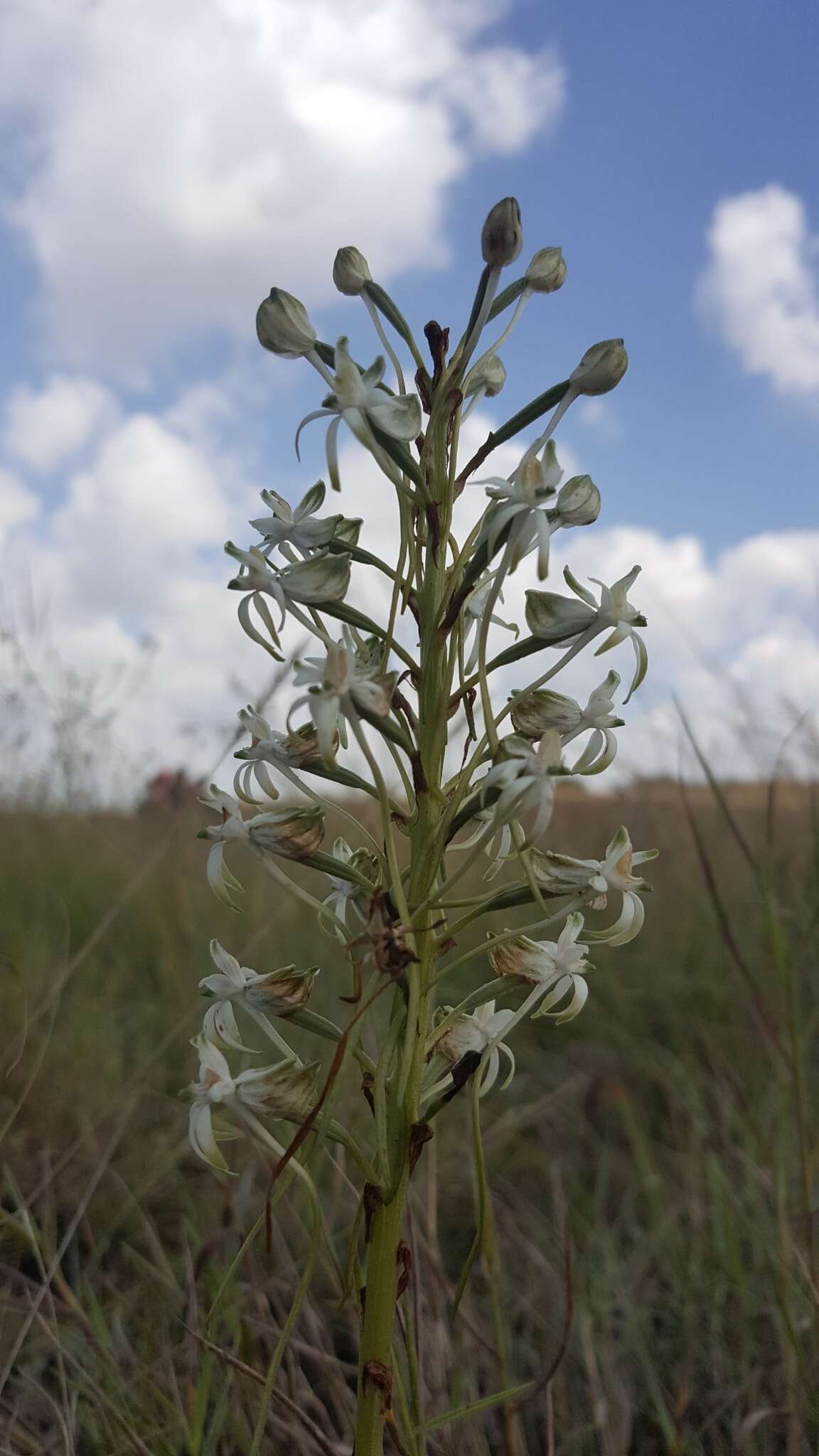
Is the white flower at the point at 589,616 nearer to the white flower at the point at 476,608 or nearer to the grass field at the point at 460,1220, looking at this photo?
the white flower at the point at 476,608

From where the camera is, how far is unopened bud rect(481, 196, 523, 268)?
1341 millimetres

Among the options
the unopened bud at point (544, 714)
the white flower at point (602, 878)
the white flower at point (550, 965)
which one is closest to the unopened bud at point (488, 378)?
the unopened bud at point (544, 714)

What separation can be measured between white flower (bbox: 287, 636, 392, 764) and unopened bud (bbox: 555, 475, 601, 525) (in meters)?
0.38

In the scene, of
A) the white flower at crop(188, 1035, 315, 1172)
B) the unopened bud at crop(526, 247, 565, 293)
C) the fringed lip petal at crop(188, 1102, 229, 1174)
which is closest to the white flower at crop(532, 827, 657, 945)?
the white flower at crop(188, 1035, 315, 1172)

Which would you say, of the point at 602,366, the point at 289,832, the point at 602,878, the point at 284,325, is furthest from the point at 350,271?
the point at 602,878

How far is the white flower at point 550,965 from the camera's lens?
132 centimetres

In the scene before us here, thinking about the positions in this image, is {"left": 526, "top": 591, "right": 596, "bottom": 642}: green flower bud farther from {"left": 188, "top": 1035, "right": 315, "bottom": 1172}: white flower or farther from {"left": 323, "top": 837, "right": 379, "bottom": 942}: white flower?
{"left": 188, "top": 1035, "right": 315, "bottom": 1172}: white flower

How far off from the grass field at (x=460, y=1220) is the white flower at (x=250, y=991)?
27cm

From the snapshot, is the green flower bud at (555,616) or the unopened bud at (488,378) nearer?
the green flower bud at (555,616)

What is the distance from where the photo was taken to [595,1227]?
2.67 meters

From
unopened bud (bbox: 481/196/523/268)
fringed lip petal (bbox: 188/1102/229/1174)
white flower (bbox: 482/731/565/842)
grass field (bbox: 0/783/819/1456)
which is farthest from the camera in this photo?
grass field (bbox: 0/783/819/1456)

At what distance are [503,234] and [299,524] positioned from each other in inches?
18.3

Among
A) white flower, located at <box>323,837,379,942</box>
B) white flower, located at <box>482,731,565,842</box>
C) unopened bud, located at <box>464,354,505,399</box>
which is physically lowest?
white flower, located at <box>323,837,379,942</box>

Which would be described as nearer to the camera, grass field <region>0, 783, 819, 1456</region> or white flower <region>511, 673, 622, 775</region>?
white flower <region>511, 673, 622, 775</region>
